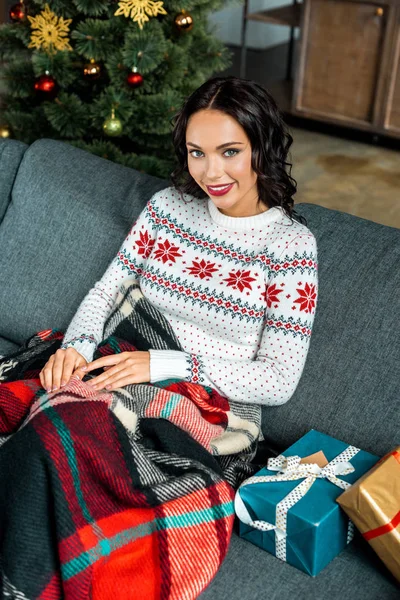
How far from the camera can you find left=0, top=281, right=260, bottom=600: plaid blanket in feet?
3.79

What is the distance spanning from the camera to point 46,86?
2404mm

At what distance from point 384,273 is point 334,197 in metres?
2.28

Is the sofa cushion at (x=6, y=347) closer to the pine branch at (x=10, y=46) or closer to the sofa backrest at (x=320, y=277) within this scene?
the sofa backrest at (x=320, y=277)

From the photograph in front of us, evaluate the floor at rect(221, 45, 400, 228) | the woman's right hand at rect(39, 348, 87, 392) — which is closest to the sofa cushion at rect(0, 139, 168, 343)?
the woman's right hand at rect(39, 348, 87, 392)

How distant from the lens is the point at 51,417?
49.3 inches

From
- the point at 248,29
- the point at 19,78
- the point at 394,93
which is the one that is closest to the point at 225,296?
the point at 19,78

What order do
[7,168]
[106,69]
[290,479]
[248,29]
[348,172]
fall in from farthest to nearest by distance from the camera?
1. [248,29]
2. [348,172]
3. [106,69]
4. [7,168]
5. [290,479]

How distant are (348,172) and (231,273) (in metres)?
2.69

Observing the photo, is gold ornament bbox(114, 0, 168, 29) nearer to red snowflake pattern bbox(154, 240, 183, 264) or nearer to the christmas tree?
the christmas tree

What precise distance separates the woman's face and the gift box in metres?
0.58

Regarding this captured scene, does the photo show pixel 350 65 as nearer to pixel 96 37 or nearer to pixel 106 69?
pixel 106 69

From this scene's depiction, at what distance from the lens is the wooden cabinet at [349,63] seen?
4094mm

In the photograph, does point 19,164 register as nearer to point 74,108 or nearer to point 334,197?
point 74,108

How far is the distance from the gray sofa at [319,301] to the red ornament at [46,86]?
0.41 metres
